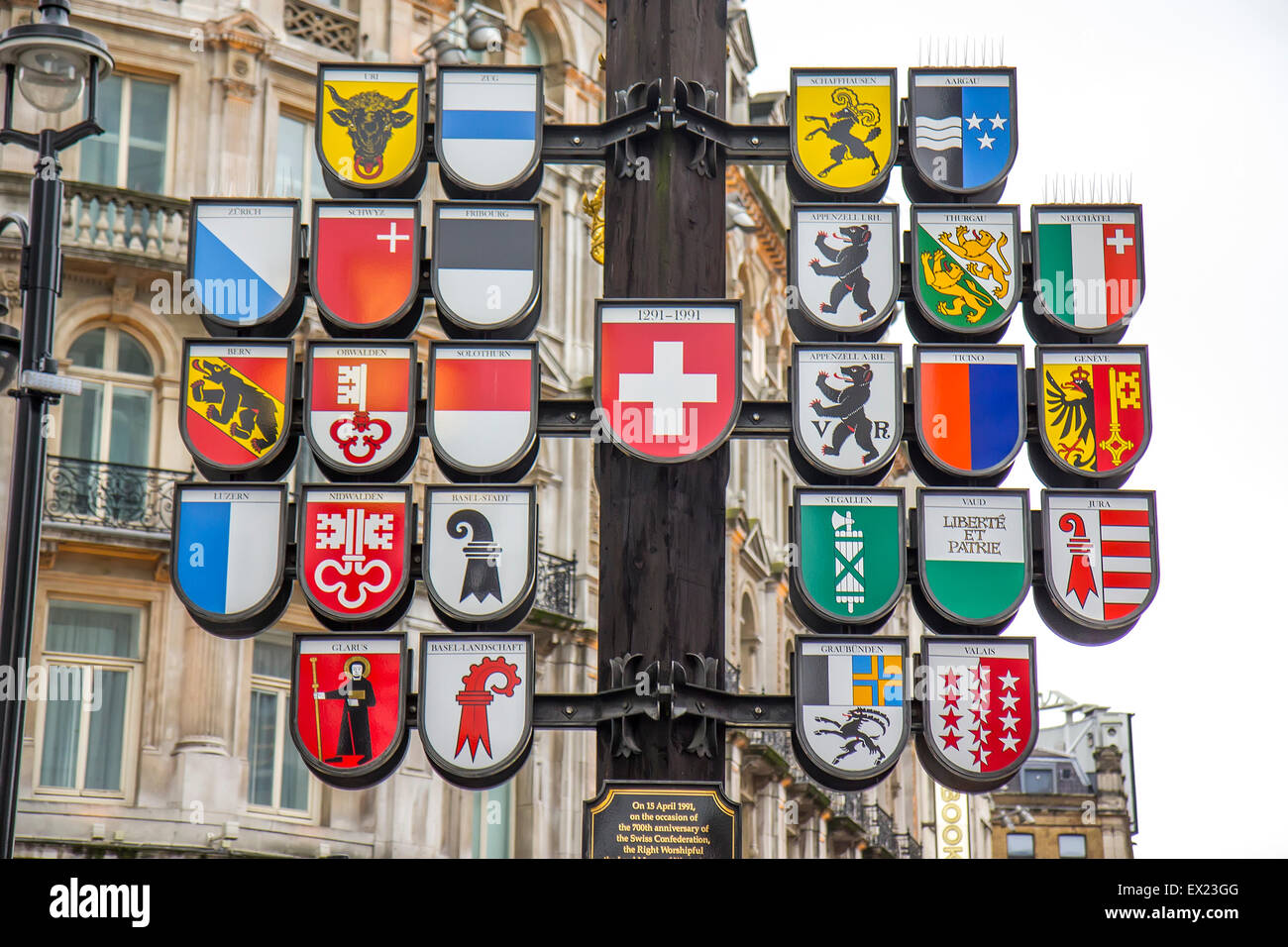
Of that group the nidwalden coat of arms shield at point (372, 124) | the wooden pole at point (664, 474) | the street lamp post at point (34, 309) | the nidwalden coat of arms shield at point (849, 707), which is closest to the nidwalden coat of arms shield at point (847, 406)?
the wooden pole at point (664, 474)

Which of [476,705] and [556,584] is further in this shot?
[556,584]

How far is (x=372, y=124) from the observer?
953 centimetres

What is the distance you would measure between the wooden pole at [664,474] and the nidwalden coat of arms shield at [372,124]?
106 cm

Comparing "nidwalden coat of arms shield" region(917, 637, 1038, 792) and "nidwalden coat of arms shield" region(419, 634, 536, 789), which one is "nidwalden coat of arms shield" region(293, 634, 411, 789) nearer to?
"nidwalden coat of arms shield" region(419, 634, 536, 789)

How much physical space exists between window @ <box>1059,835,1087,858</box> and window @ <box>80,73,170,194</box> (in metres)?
77.1

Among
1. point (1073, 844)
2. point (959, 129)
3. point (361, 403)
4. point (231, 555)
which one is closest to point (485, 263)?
point (361, 403)

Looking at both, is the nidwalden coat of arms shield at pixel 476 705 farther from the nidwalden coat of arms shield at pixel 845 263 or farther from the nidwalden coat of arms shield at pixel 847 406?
the nidwalden coat of arms shield at pixel 845 263

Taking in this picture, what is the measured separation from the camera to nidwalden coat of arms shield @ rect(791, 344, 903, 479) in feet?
29.0

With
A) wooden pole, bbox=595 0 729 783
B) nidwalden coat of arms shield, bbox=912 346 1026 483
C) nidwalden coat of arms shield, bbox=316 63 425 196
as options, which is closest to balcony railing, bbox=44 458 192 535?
nidwalden coat of arms shield, bbox=316 63 425 196

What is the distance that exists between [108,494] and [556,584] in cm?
686

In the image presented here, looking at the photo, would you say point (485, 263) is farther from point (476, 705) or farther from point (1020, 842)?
point (1020, 842)

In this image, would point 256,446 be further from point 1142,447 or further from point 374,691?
point 1142,447

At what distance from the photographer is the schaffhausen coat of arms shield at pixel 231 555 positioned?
8648mm
